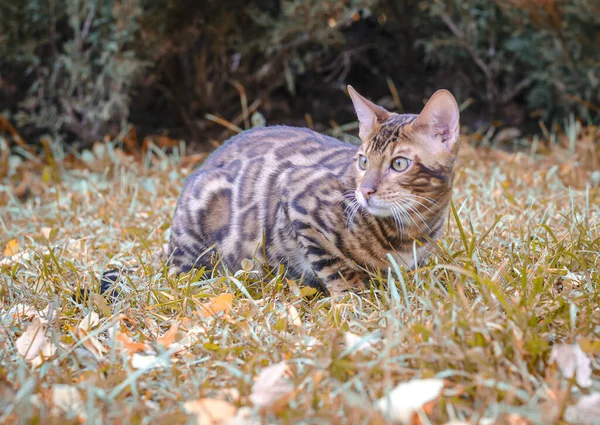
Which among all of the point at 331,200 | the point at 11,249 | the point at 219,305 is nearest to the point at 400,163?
the point at 331,200

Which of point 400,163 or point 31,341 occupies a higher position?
point 400,163

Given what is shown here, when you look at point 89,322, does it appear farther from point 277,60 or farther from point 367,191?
point 277,60

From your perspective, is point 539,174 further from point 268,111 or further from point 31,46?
point 31,46

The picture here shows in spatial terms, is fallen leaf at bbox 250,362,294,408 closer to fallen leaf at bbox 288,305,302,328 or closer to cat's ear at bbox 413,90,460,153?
fallen leaf at bbox 288,305,302,328

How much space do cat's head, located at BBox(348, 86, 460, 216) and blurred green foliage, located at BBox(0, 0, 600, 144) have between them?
7.69 feet

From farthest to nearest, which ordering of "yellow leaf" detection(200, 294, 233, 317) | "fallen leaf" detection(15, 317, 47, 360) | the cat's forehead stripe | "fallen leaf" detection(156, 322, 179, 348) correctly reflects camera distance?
1. the cat's forehead stripe
2. "yellow leaf" detection(200, 294, 233, 317)
3. "fallen leaf" detection(156, 322, 179, 348)
4. "fallen leaf" detection(15, 317, 47, 360)

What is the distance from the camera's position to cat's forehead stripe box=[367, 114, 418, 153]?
2.18m

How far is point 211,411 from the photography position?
1288 millimetres

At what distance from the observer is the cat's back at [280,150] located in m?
2.53

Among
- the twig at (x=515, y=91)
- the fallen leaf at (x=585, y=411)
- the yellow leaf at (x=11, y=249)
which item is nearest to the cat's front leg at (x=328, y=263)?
the fallen leaf at (x=585, y=411)

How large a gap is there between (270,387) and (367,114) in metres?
1.29

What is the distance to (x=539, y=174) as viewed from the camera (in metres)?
3.76

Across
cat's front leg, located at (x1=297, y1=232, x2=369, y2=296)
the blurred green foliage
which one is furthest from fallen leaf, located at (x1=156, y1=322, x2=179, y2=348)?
the blurred green foliage

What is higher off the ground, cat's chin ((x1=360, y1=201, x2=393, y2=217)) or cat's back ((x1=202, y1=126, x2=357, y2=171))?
cat's back ((x1=202, y1=126, x2=357, y2=171))
